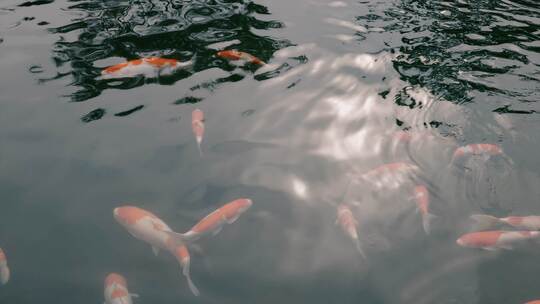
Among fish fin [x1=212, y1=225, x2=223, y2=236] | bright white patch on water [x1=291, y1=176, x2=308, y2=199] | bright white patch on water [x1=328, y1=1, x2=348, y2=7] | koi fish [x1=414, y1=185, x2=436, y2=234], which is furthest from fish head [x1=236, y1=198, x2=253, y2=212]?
bright white patch on water [x1=328, y1=1, x2=348, y2=7]

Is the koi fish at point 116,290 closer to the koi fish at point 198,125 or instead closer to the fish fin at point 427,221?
the koi fish at point 198,125

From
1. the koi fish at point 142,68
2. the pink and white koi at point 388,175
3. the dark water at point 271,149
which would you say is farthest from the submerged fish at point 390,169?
the koi fish at point 142,68

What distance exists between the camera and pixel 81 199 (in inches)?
178

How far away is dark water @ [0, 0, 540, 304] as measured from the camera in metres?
3.88

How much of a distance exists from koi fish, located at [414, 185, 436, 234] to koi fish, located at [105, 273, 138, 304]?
8.79 feet

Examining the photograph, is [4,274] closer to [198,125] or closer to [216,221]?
[216,221]

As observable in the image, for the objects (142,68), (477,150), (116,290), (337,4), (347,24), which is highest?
(337,4)

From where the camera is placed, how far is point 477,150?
505cm

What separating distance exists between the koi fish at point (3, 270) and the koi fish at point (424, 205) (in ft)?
12.1

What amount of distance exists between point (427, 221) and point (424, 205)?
6.6 inches

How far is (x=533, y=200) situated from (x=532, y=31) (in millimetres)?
4683

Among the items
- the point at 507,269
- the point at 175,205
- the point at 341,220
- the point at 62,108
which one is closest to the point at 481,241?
the point at 507,269

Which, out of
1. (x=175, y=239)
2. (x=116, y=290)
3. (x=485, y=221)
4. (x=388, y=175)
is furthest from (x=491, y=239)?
(x=116, y=290)

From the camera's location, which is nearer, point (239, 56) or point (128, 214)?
point (128, 214)
